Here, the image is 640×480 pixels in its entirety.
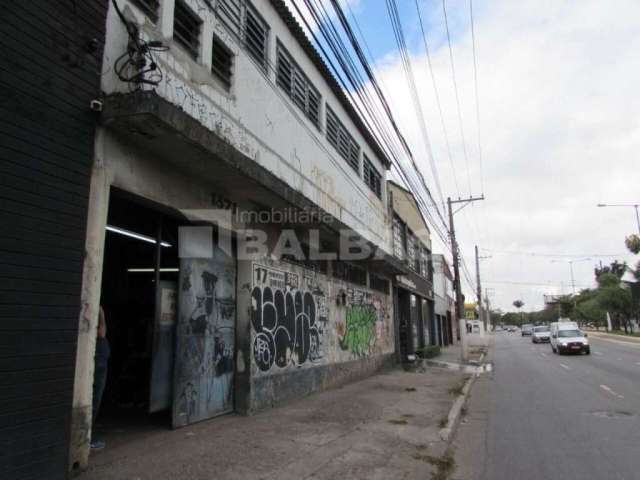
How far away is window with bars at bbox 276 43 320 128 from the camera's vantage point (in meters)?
10.4

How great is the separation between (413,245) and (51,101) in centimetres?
2266

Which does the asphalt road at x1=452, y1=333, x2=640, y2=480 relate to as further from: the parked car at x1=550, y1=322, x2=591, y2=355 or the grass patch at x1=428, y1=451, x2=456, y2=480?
the parked car at x1=550, y1=322, x2=591, y2=355

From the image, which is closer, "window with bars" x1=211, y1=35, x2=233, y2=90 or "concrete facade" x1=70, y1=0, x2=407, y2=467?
"concrete facade" x1=70, y1=0, x2=407, y2=467

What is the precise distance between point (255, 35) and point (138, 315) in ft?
19.7

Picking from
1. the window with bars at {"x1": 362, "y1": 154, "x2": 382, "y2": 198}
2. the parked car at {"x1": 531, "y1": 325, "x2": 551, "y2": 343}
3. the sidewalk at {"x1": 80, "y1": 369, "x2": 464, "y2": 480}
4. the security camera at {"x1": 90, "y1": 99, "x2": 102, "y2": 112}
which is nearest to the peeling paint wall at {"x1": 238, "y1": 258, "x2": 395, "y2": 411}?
the sidewalk at {"x1": 80, "y1": 369, "x2": 464, "y2": 480}

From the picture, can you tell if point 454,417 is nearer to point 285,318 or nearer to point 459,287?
point 285,318

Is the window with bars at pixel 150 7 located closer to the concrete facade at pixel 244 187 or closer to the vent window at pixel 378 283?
the concrete facade at pixel 244 187

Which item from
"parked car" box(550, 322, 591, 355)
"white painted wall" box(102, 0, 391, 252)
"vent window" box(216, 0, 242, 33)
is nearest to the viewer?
"white painted wall" box(102, 0, 391, 252)

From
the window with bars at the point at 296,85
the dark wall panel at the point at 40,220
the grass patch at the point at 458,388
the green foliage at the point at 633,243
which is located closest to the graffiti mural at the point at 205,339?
the dark wall panel at the point at 40,220

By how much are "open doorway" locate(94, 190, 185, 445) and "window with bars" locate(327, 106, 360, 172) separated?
6.32 m

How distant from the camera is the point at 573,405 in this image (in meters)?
9.72

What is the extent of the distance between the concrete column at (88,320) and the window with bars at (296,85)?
580cm

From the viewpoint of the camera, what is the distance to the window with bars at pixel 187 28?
6876 mm

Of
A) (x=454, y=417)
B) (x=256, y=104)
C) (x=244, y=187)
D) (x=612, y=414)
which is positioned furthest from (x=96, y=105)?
(x=612, y=414)
